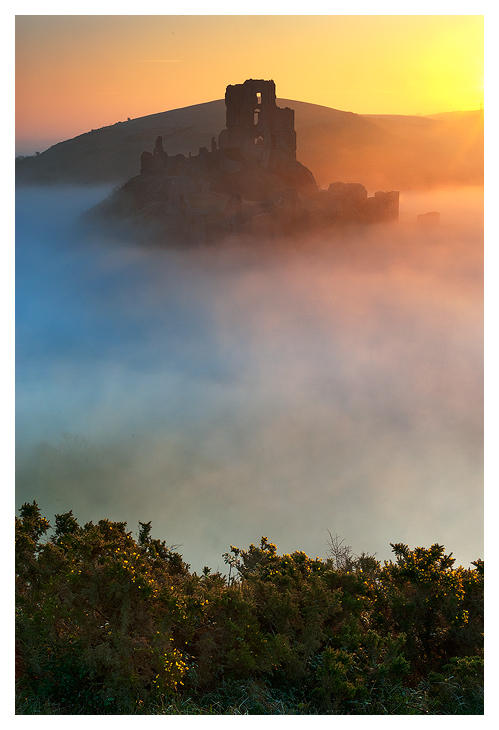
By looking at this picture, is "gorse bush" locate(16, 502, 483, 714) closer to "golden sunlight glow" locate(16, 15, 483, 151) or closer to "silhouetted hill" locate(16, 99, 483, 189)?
"silhouetted hill" locate(16, 99, 483, 189)

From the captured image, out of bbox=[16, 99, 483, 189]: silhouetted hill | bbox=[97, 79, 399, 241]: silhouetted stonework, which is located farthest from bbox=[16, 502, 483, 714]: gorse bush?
bbox=[16, 99, 483, 189]: silhouetted hill

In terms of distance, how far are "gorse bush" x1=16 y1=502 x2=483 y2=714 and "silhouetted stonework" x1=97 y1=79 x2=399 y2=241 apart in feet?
9.38

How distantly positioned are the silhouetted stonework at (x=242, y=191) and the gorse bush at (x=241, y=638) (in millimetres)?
2860

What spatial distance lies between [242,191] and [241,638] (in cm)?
370

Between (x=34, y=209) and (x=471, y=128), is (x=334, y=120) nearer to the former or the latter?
(x=471, y=128)

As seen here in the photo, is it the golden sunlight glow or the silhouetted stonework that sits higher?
the golden sunlight glow

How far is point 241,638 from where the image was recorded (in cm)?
395

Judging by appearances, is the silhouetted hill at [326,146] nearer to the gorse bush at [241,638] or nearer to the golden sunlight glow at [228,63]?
the golden sunlight glow at [228,63]

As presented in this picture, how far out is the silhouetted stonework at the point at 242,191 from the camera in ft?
20.0

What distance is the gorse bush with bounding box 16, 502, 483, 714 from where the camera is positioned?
153 inches

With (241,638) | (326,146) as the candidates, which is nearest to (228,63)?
(326,146)

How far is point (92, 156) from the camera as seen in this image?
6.05 meters

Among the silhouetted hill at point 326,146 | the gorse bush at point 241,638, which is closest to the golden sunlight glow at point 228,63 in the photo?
the silhouetted hill at point 326,146

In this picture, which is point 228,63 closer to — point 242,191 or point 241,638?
point 242,191
